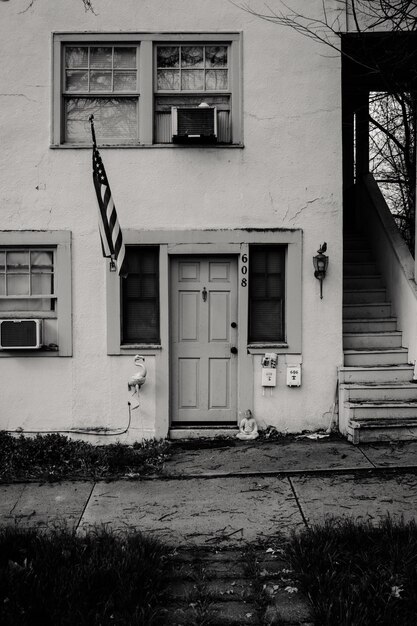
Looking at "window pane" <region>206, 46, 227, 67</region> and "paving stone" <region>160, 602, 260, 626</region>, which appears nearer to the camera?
"paving stone" <region>160, 602, 260, 626</region>

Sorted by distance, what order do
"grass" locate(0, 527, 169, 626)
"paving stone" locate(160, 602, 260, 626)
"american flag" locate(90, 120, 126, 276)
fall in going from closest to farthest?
"grass" locate(0, 527, 169, 626) → "paving stone" locate(160, 602, 260, 626) → "american flag" locate(90, 120, 126, 276)

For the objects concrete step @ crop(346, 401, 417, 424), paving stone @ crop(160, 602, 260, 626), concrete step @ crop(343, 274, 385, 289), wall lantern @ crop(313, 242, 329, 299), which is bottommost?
paving stone @ crop(160, 602, 260, 626)

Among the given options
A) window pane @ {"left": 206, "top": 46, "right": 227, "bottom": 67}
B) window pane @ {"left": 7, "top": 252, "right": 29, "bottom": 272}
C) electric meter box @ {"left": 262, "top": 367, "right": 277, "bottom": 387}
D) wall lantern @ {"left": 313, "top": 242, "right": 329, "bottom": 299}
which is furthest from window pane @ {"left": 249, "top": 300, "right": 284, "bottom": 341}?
window pane @ {"left": 206, "top": 46, "right": 227, "bottom": 67}

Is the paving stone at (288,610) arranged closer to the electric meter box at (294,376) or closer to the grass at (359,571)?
the grass at (359,571)

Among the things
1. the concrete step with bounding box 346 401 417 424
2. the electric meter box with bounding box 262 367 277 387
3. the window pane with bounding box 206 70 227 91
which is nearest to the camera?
the concrete step with bounding box 346 401 417 424

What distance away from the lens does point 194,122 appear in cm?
778

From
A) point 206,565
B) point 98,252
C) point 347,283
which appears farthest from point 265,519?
point 347,283

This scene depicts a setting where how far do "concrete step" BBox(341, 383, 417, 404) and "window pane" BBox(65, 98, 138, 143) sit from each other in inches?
169

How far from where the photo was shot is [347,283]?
384 inches

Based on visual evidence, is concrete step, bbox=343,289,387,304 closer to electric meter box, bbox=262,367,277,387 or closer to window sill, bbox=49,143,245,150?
electric meter box, bbox=262,367,277,387

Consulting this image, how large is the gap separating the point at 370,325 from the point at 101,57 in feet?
16.9

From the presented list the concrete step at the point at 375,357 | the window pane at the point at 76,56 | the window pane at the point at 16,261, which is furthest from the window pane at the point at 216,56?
the concrete step at the point at 375,357

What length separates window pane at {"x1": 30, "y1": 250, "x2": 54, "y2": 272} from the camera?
26.4 ft

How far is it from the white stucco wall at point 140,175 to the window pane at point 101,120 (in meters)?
0.26
